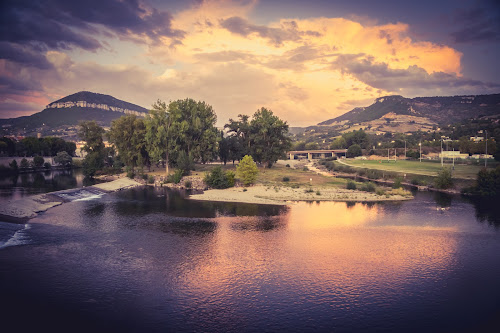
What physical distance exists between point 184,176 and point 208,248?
63438 millimetres

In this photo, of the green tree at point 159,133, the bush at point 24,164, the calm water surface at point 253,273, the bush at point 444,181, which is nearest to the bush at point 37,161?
the bush at point 24,164

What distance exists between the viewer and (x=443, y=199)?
71.9 meters

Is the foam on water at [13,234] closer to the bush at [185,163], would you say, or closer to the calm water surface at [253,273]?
the calm water surface at [253,273]

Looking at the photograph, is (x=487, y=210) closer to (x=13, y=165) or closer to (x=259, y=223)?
(x=259, y=223)

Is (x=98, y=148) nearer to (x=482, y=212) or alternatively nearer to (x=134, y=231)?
(x=134, y=231)

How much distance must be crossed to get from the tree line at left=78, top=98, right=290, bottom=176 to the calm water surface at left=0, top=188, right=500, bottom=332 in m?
52.2

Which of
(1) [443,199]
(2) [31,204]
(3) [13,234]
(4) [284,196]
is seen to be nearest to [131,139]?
(2) [31,204]

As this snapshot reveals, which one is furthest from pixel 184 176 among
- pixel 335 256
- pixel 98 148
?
pixel 335 256

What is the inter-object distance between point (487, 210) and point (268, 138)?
240ft

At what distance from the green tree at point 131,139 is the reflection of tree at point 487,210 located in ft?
301

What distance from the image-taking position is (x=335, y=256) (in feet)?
121

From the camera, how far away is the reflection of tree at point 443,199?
218 ft

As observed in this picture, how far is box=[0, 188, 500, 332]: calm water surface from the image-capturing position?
24359 millimetres

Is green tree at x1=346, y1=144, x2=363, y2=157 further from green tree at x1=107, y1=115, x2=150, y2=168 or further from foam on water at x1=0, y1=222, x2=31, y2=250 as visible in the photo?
foam on water at x1=0, y1=222, x2=31, y2=250
